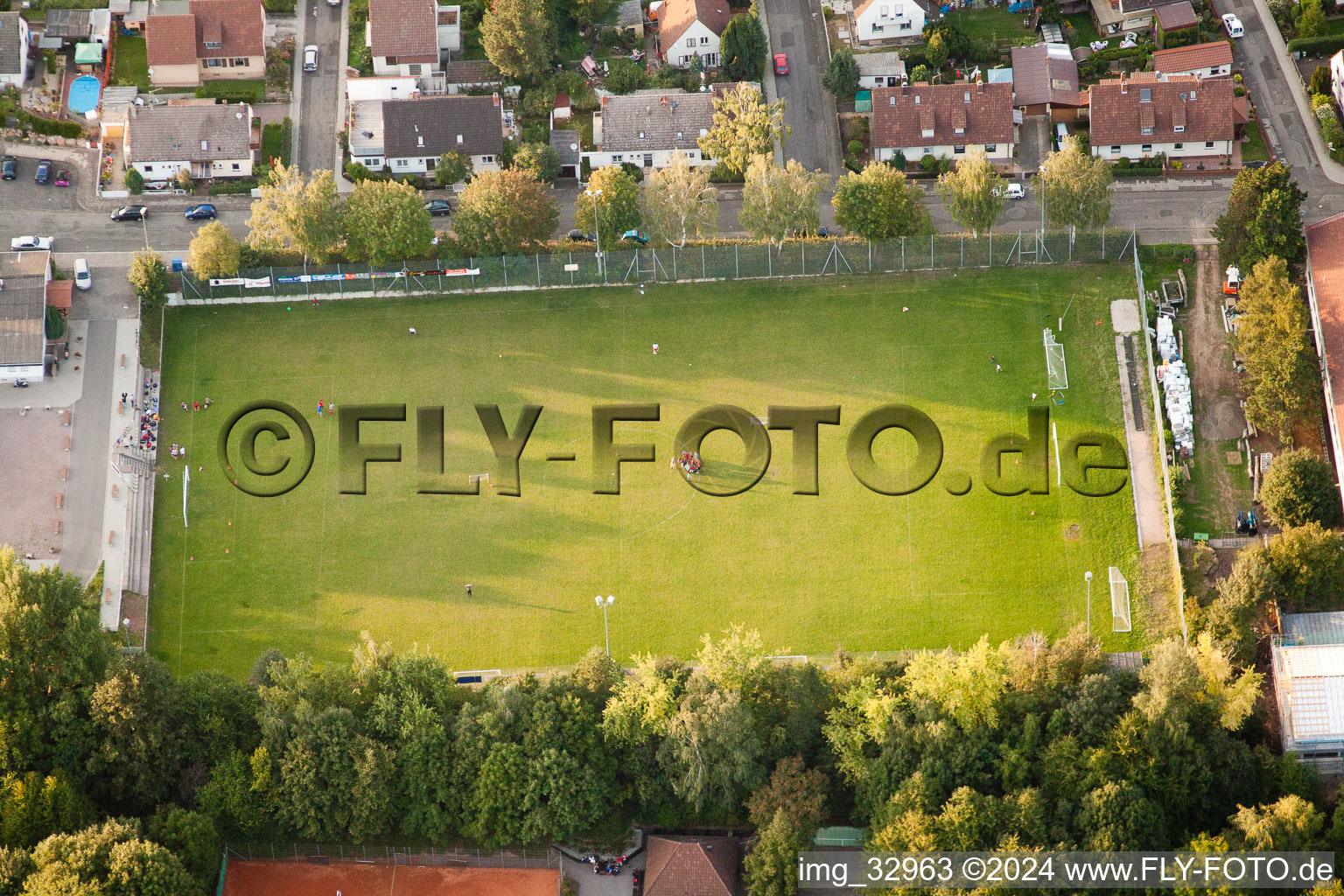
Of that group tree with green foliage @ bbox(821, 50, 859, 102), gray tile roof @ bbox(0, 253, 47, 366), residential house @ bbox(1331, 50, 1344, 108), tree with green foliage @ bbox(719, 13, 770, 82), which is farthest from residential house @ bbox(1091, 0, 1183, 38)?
gray tile roof @ bbox(0, 253, 47, 366)

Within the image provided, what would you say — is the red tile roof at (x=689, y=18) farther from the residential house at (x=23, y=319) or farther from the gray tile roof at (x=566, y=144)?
the residential house at (x=23, y=319)

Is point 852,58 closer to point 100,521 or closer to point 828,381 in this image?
point 828,381

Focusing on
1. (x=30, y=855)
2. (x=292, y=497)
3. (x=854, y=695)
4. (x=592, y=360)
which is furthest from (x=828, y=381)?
(x=30, y=855)

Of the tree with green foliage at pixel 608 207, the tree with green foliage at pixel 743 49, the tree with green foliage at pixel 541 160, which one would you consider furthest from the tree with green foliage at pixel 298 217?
the tree with green foliage at pixel 743 49

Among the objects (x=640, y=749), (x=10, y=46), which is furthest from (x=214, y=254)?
(x=640, y=749)

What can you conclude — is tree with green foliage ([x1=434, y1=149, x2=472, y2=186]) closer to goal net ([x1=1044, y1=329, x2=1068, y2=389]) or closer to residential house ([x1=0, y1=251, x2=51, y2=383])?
residential house ([x1=0, y1=251, x2=51, y2=383])

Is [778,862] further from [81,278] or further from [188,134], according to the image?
[188,134]
